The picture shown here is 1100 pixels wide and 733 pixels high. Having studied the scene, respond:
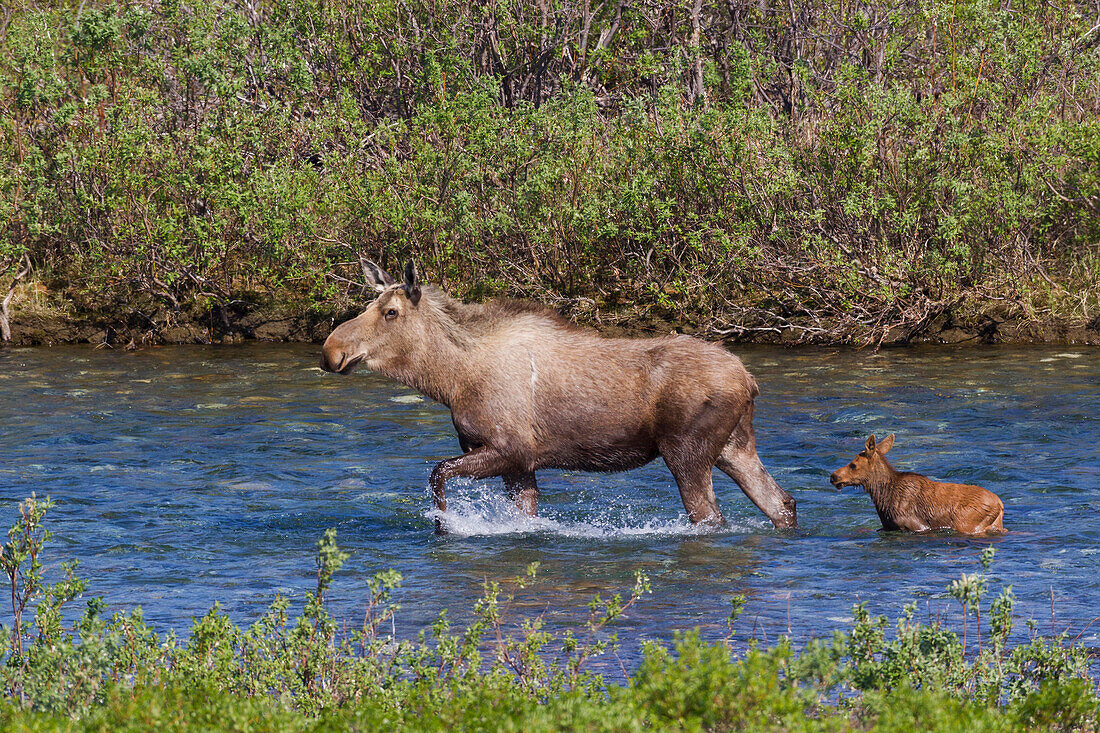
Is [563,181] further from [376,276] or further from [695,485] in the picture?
[695,485]

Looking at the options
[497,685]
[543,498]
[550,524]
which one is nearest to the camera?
[497,685]

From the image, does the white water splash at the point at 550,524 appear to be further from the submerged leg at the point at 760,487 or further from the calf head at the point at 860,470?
the calf head at the point at 860,470

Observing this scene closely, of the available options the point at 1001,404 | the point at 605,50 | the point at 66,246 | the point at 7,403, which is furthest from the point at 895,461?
the point at 66,246

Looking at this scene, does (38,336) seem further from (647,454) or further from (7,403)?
(647,454)

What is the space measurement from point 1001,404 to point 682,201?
6167mm

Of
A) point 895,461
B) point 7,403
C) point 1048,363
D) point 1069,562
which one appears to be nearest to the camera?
point 1069,562

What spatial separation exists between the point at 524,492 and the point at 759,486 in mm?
1759

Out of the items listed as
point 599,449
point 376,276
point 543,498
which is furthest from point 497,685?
point 543,498

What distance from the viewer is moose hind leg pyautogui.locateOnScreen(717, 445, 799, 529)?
32.1ft

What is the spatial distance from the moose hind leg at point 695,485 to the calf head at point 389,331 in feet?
6.85

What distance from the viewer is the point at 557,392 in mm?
9484

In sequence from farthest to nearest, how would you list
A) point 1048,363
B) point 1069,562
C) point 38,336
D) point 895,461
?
point 38,336
point 1048,363
point 895,461
point 1069,562

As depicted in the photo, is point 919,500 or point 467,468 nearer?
point 467,468

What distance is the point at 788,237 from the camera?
59.0 ft
